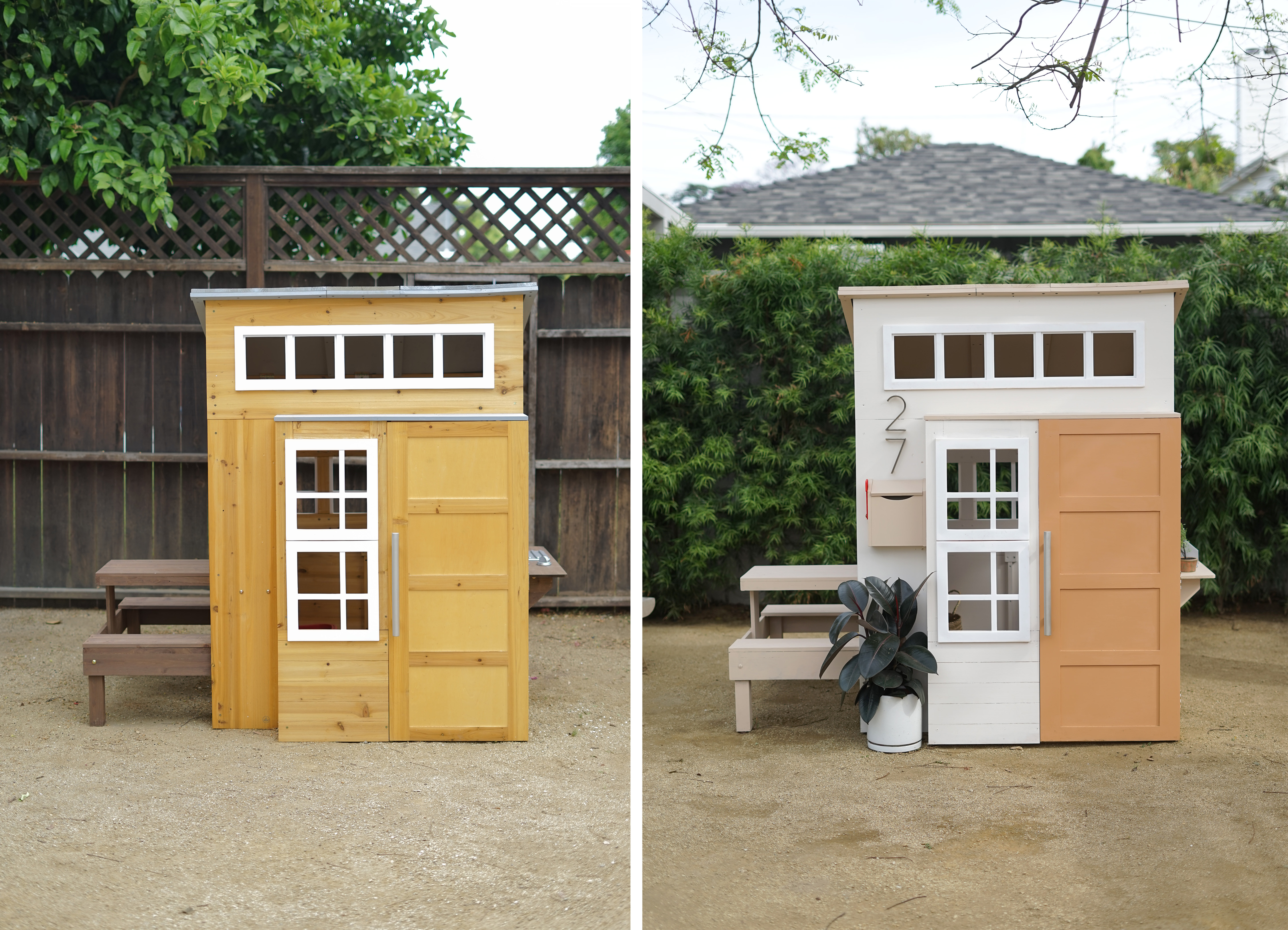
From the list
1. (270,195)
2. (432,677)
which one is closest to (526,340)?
(270,195)

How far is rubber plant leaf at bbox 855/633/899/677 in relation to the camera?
363 cm

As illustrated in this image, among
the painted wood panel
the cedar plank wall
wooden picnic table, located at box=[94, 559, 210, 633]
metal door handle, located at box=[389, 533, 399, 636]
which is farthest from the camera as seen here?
the cedar plank wall

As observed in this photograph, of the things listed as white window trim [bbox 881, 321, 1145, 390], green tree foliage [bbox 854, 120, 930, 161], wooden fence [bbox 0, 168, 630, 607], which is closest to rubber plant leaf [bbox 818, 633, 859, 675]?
white window trim [bbox 881, 321, 1145, 390]

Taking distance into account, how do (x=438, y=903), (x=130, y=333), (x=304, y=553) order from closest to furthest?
(x=438, y=903) → (x=304, y=553) → (x=130, y=333)

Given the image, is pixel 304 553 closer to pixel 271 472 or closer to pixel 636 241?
pixel 271 472

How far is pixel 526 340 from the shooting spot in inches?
213

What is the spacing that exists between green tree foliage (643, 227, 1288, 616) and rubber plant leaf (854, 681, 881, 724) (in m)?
1.91

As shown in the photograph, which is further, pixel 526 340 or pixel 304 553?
pixel 526 340

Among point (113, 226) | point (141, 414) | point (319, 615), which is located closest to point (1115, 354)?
point (319, 615)

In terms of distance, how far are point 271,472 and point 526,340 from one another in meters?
1.92

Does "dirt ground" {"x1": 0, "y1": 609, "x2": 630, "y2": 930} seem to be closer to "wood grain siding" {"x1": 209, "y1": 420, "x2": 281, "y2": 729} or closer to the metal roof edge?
"wood grain siding" {"x1": 209, "y1": 420, "x2": 281, "y2": 729}

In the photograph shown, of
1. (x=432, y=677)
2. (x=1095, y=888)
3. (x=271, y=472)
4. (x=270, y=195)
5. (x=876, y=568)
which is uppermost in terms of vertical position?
(x=270, y=195)

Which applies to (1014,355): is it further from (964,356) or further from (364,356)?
(364,356)

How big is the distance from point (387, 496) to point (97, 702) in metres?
1.36
